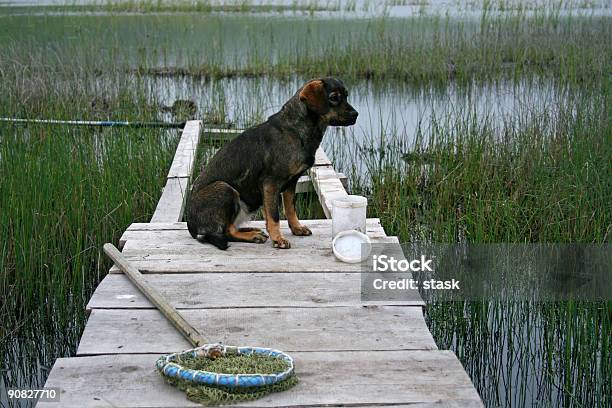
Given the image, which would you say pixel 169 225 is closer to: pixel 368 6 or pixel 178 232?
Result: pixel 178 232

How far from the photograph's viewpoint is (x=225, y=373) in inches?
104

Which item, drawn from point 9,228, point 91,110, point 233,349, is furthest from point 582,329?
point 91,110

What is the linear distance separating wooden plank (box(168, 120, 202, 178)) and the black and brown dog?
167cm

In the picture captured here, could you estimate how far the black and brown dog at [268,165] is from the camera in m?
4.03

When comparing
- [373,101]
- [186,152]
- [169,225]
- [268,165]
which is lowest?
[373,101]

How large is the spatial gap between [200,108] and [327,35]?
6538 millimetres

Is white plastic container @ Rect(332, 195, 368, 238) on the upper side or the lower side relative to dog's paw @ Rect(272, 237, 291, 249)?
upper

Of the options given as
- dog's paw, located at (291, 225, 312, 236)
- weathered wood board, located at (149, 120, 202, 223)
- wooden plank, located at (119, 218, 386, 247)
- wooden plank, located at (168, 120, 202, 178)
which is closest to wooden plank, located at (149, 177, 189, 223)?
weathered wood board, located at (149, 120, 202, 223)

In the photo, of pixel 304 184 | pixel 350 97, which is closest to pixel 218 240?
pixel 304 184

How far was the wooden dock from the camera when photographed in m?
2.62

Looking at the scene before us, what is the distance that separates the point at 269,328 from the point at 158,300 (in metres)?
0.47

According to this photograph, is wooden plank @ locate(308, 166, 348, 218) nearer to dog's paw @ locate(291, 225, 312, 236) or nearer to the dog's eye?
dog's paw @ locate(291, 225, 312, 236)

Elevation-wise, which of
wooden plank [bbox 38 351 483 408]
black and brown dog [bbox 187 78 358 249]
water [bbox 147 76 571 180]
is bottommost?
water [bbox 147 76 571 180]

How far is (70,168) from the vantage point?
5.49m
